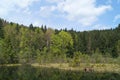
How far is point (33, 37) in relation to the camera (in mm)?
105062

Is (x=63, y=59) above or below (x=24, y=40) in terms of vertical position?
below

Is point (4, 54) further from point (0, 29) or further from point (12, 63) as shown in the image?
point (0, 29)

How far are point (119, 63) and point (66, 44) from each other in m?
31.9

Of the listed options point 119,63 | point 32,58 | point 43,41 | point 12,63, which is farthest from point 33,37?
point 119,63

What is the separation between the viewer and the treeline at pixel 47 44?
267ft

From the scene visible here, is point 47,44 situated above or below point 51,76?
above

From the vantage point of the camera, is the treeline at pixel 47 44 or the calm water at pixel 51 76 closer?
the calm water at pixel 51 76

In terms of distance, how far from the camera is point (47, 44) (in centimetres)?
10950

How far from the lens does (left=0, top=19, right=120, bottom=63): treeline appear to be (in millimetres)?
81438

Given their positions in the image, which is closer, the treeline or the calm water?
the calm water

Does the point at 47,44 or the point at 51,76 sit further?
the point at 47,44

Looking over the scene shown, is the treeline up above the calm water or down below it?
→ above

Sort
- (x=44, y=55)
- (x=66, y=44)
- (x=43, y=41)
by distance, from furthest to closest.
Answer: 1. (x=43, y=41)
2. (x=66, y=44)
3. (x=44, y=55)

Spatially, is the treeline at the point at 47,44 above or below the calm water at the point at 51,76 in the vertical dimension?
above
